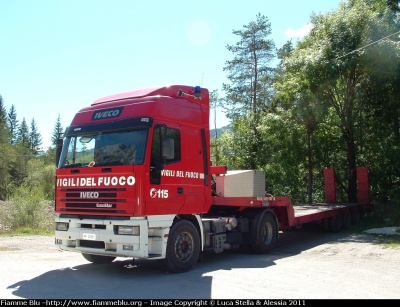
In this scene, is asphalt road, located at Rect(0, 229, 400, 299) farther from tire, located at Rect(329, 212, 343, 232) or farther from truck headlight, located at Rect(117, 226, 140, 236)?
tire, located at Rect(329, 212, 343, 232)

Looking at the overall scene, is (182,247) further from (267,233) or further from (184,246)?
(267,233)

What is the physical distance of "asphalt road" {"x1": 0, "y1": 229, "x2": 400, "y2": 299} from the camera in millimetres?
6605

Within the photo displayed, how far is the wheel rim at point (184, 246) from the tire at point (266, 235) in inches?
114

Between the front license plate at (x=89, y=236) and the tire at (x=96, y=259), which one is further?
the tire at (x=96, y=259)

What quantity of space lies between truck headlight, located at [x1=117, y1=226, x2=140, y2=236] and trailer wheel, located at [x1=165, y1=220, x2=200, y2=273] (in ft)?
2.69

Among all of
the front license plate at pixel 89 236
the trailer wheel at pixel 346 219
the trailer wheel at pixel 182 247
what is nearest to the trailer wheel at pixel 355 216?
the trailer wheel at pixel 346 219

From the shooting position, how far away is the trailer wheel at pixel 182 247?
8.26m

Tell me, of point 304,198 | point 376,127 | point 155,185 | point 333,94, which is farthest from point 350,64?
point 155,185

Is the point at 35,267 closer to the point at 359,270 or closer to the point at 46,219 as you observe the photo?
the point at 359,270

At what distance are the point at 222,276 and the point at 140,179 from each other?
2.47 meters

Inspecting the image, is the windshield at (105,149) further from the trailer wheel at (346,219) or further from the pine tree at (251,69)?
the pine tree at (251,69)

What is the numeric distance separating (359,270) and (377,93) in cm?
1436

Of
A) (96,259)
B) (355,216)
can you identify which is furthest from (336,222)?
(96,259)

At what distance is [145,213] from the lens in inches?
308
